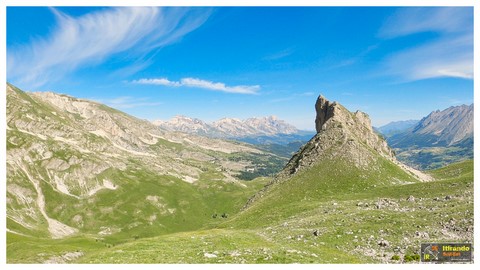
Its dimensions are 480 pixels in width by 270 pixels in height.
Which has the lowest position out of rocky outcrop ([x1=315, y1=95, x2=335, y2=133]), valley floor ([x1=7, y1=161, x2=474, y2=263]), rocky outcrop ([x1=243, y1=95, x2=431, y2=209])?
valley floor ([x1=7, y1=161, x2=474, y2=263])

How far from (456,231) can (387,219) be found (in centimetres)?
968

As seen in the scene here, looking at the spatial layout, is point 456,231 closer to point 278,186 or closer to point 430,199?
point 430,199

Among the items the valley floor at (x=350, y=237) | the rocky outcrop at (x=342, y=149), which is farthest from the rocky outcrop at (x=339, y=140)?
the valley floor at (x=350, y=237)

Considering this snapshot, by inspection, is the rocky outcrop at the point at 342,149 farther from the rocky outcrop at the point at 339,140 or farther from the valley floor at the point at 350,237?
the valley floor at the point at 350,237

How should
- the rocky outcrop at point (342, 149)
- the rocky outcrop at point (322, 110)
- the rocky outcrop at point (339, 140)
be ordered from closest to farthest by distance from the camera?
the rocky outcrop at point (342, 149) → the rocky outcrop at point (339, 140) → the rocky outcrop at point (322, 110)

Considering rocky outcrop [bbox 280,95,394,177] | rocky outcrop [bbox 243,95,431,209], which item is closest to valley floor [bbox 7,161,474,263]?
rocky outcrop [bbox 243,95,431,209]

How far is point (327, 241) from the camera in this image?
48.1m

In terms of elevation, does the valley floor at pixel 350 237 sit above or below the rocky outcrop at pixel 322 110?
below

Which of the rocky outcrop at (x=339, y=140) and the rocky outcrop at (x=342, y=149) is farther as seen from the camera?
the rocky outcrop at (x=339, y=140)

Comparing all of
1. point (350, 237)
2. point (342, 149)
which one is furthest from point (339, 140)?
point (350, 237)

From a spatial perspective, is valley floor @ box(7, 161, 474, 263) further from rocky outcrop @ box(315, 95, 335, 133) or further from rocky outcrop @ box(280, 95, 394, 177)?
rocky outcrop @ box(315, 95, 335, 133)

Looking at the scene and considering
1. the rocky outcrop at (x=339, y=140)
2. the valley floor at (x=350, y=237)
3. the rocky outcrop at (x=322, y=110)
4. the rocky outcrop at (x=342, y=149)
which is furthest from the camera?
the rocky outcrop at (x=322, y=110)

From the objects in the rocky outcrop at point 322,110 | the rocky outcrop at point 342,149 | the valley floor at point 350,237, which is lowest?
the valley floor at point 350,237

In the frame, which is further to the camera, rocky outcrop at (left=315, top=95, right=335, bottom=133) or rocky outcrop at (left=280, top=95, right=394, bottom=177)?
rocky outcrop at (left=315, top=95, right=335, bottom=133)
